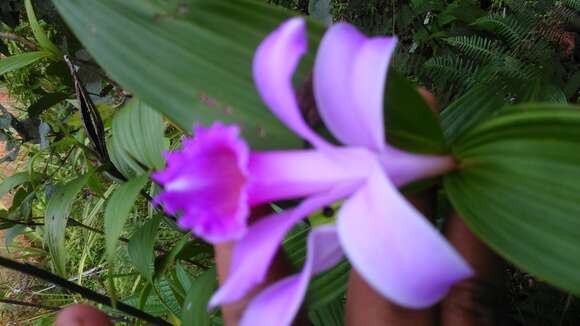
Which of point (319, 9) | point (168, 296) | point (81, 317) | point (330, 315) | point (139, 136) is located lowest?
point (168, 296)

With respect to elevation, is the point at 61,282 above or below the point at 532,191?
below

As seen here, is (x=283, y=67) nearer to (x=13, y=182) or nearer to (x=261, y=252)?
(x=261, y=252)

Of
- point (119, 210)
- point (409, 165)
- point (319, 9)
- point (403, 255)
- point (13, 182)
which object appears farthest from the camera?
point (319, 9)

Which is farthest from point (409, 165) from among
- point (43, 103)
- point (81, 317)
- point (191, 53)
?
point (43, 103)

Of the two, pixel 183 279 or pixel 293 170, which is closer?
pixel 293 170

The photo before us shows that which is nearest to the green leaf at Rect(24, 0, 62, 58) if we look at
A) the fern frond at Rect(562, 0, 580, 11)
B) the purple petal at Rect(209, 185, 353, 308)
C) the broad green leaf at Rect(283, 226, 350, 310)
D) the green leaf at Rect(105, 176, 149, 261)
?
the green leaf at Rect(105, 176, 149, 261)

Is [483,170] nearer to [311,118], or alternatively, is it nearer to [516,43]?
[311,118]

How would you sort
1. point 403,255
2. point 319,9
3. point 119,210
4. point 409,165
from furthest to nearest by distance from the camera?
point 319,9 < point 119,210 < point 409,165 < point 403,255
